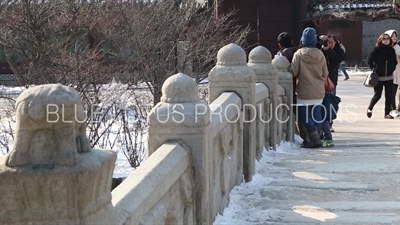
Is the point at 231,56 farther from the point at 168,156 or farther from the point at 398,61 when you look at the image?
the point at 398,61

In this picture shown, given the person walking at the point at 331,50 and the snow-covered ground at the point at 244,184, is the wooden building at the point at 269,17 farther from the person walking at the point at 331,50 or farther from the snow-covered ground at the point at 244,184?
the person walking at the point at 331,50

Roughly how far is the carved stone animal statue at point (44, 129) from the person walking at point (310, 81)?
624 centimetres

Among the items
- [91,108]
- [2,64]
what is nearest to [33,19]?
[91,108]

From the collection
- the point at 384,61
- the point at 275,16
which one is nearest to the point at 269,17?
the point at 275,16

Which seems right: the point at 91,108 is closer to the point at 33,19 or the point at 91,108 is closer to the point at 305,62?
the point at 33,19

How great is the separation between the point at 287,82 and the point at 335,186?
2872mm

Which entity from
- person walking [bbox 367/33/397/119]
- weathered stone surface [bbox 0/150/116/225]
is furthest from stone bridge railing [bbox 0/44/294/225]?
person walking [bbox 367/33/397/119]

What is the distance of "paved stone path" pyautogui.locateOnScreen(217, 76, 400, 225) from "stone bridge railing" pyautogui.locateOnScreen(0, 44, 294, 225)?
0.35 m

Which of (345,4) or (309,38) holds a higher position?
(345,4)

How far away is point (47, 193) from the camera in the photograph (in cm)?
204

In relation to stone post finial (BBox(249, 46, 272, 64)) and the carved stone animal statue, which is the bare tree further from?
the carved stone animal statue

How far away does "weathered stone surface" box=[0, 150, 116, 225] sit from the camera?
6.63 ft

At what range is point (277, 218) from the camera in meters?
5.05

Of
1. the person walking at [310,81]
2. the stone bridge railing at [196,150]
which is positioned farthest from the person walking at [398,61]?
the stone bridge railing at [196,150]
